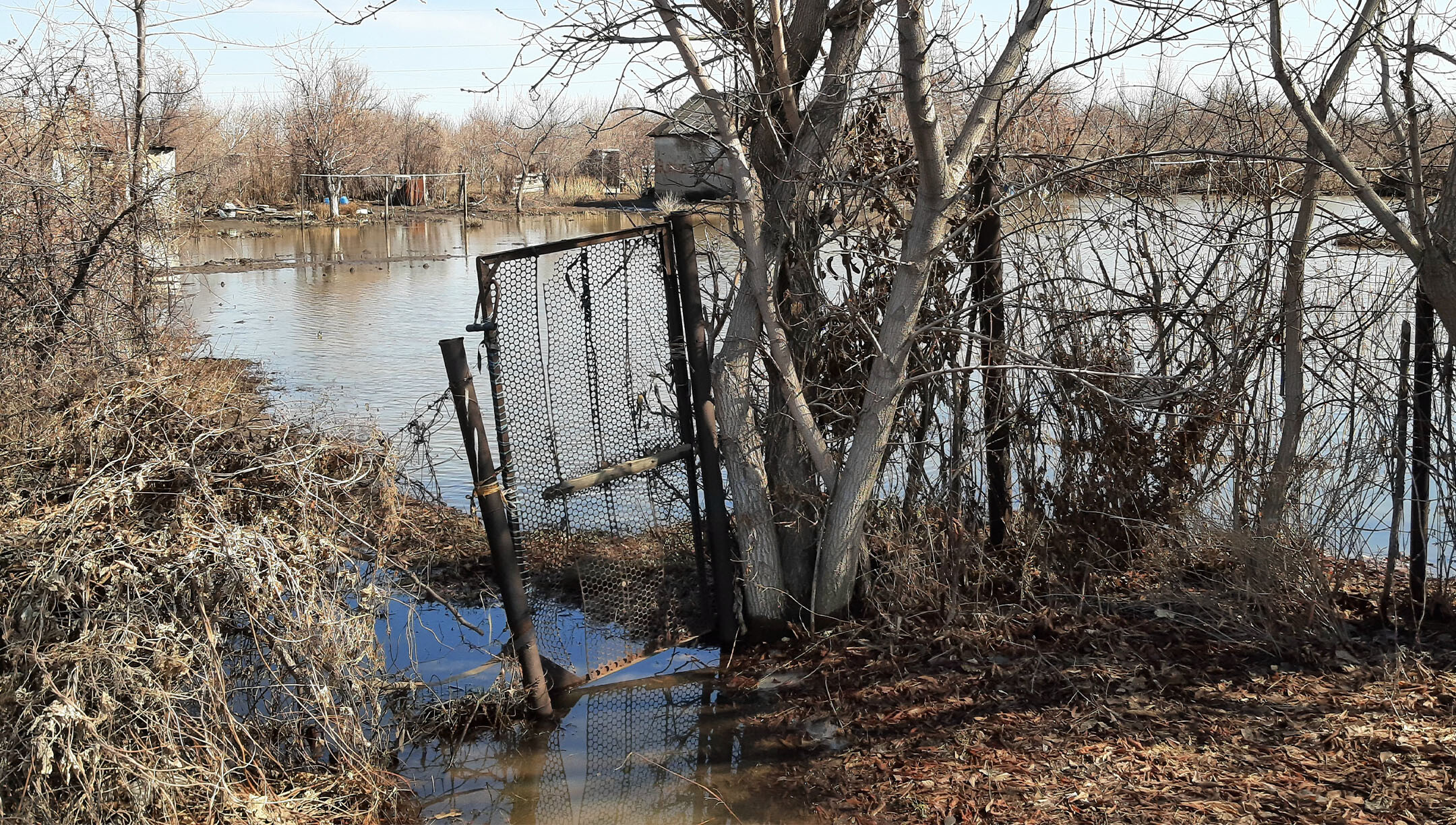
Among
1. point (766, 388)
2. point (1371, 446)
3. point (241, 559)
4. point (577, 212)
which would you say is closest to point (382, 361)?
point (766, 388)

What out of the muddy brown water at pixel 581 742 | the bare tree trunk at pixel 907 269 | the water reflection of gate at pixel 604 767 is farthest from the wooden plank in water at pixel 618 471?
the water reflection of gate at pixel 604 767

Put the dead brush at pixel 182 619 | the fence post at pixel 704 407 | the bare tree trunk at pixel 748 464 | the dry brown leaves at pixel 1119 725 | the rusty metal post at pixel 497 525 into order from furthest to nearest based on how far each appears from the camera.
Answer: the bare tree trunk at pixel 748 464 → the fence post at pixel 704 407 → the rusty metal post at pixel 497 525 → the dry brown leaves at pixel 1119 725 → the dead brush at pixel 182 619

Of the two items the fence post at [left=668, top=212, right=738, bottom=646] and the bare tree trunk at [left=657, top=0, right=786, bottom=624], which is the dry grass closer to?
the bare tree trunk at [left=657, top=0, right=786, bottom=624]

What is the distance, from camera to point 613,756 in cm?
552

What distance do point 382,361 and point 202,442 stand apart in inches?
500

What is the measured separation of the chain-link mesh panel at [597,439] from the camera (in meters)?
5.75

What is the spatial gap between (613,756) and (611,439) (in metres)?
1.71

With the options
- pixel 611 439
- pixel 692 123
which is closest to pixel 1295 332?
pixel 692 123

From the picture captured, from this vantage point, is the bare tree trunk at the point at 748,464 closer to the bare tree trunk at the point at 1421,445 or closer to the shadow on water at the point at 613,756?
the shadow on water at the point at 613,756

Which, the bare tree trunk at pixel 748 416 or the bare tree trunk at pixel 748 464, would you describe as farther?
the bare tree trunk at pixel 748 464

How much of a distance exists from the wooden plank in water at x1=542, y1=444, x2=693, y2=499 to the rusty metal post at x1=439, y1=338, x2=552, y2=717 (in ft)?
1.06

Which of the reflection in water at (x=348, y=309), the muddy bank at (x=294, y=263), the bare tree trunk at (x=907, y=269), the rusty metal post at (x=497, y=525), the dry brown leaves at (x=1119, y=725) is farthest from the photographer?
the muddy bank at (x=294, y=263)

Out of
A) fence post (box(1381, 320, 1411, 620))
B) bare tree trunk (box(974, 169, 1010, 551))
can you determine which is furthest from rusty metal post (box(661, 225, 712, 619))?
fence post (box(1381, 320, 1411, 620))

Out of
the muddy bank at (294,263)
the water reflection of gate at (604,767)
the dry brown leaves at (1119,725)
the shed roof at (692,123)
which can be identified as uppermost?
the shed roof at (692,123)
